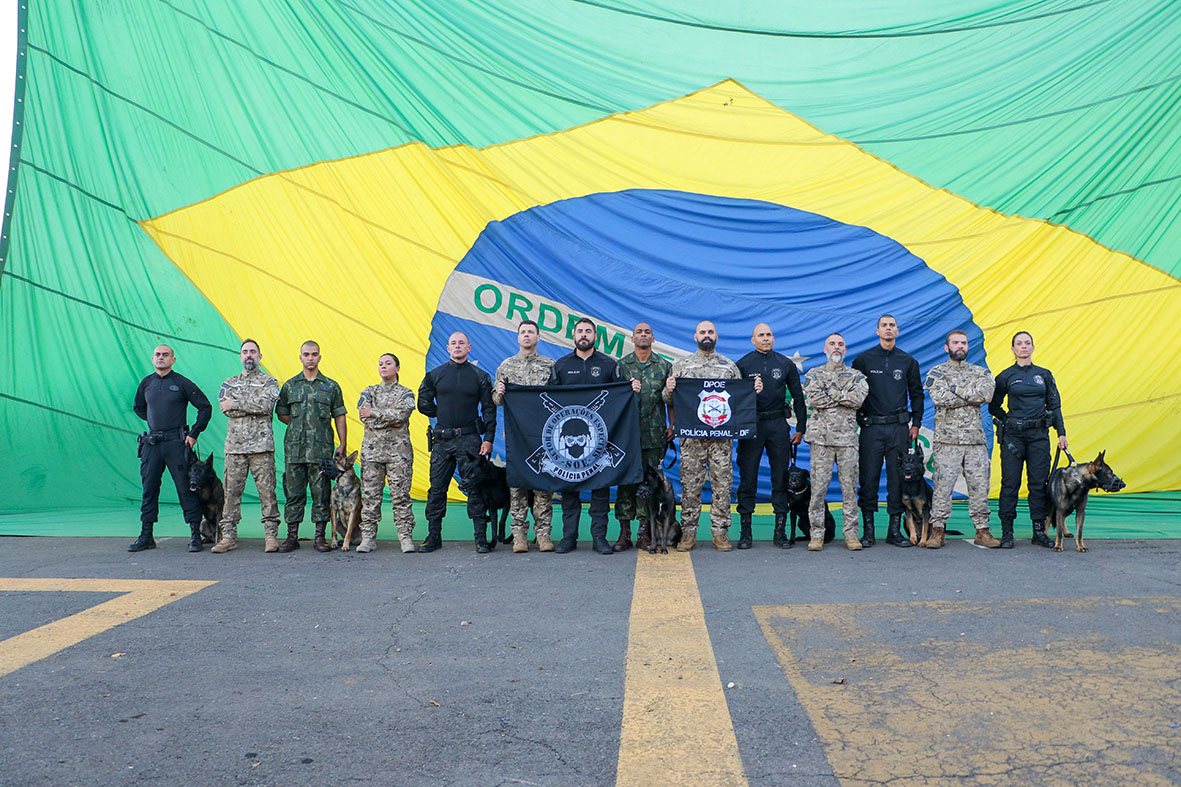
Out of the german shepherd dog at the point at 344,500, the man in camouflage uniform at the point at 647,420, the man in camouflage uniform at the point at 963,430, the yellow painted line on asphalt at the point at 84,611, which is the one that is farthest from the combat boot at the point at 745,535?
the yellow painted line on asphalt at the point at 84,611

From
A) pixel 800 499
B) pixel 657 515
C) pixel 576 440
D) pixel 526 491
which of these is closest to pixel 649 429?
pixel 576 440

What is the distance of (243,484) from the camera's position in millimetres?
7414

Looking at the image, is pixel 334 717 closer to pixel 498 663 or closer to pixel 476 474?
pixel 498 663

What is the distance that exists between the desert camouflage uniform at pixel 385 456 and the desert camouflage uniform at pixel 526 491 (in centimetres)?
88

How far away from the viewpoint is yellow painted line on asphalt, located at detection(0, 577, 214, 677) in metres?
4.14

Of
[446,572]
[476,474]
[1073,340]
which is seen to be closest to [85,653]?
[446,572]

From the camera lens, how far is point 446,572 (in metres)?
6.09

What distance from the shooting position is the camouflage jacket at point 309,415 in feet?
24.2

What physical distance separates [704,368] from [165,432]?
503 centimetres

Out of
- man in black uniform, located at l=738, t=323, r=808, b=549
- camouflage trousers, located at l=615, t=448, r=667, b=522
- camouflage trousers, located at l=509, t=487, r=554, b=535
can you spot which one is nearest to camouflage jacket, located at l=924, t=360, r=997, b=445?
man in black uniform, located at l=738, t=323, r=808, b=549

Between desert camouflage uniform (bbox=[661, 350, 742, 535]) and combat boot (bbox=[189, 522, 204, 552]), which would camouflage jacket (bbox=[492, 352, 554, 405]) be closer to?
desert camouflage uniform (bbox=[661, 350, 742, 535])

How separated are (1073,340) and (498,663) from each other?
7967mm

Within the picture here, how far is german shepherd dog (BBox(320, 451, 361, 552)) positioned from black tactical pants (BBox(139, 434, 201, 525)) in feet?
4.07

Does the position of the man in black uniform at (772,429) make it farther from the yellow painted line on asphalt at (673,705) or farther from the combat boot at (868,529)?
the yellow painted line on asphalt at (673,705)
